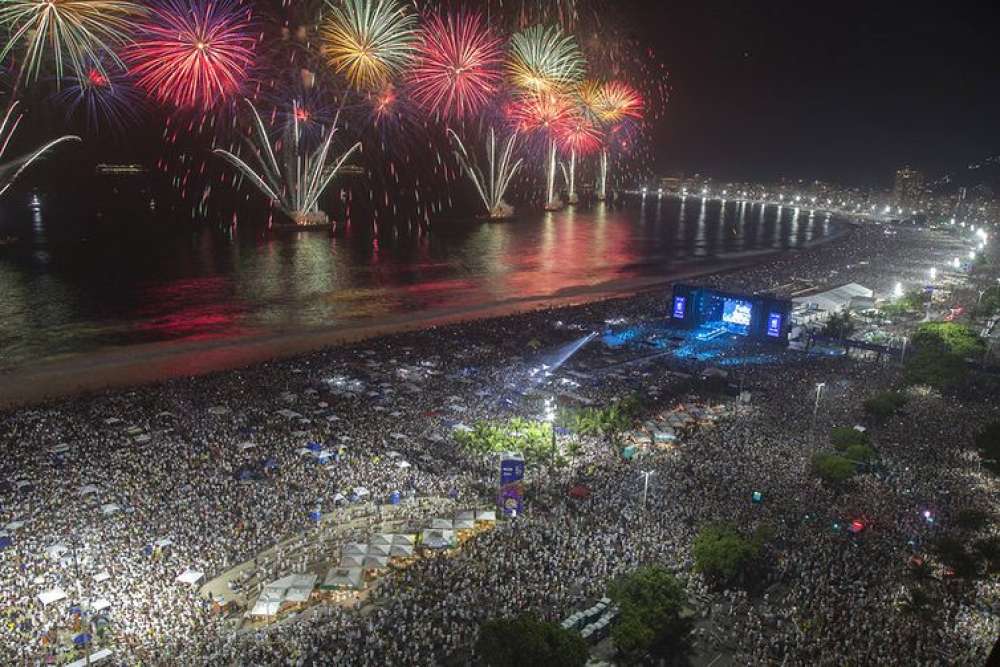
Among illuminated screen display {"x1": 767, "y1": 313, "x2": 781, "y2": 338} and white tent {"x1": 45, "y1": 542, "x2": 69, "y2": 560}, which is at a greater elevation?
illuminated screen display {"x1": 767, "y1": 313, "x2": 781, "y2": 338}

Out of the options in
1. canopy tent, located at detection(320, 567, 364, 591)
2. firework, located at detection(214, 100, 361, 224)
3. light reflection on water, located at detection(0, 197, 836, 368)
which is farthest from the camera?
firework, located at detection(214, 100, 361, 224)

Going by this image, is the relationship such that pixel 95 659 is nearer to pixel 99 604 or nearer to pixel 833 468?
pixel 99 604

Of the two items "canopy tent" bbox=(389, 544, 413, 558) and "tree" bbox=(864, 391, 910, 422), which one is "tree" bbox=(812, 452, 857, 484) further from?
"canopy tent" bbox=(389, 544, 413, 558)

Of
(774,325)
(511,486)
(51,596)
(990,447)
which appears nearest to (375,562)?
(511,486)

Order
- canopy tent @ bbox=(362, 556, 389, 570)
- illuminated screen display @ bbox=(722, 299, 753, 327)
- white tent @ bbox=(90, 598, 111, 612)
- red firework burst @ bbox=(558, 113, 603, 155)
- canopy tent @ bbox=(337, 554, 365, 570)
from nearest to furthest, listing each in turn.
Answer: white tent @ bbox=(90, 598, 111, 612) < canopy tent @ bbox=(337, 554, 365, 570) < canopy tent @ bbox=(362, 556, 389, 570) < illuminated screen display @ bbox=(722, 299, 753, 327) < red firework burst @ bbox=(558, 113, 603, 155)

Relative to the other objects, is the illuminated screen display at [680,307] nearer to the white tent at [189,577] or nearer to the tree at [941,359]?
the tree at [941,359]

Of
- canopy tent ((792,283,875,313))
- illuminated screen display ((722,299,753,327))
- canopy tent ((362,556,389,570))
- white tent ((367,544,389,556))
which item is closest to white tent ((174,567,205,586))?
canopy tent ((362,556,389,570))
